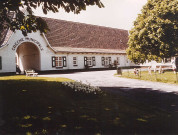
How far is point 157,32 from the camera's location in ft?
73.1

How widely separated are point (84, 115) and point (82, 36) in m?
30.7

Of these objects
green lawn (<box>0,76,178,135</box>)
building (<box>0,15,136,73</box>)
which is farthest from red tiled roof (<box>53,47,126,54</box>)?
green lawn (<box>0,76,178,135</box>)

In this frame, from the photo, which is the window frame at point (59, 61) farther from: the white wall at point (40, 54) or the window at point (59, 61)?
the white wall at point (40, 54)

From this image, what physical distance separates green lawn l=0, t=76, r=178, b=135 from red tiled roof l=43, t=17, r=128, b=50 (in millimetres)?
23727

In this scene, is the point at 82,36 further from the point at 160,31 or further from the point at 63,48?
the point at 160,31

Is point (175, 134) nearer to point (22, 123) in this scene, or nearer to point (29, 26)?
point (22, 123)

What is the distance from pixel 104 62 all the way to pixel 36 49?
1408 cm

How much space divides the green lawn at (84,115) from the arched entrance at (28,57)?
21.3 metres

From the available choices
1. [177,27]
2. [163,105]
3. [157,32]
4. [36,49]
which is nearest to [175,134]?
[163,105]

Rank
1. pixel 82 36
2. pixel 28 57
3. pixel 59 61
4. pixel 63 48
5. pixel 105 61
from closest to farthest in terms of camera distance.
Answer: pixel 59 61 → pixel 63 48 → pixel 28 57 → pixel 82 36 → pixel 105 61

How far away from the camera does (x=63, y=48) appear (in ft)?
101

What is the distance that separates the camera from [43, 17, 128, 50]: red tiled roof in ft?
105

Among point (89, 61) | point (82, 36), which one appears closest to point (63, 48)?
point (89, 61)

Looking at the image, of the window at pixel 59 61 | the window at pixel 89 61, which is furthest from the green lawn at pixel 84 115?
the window at pixel 89 61
